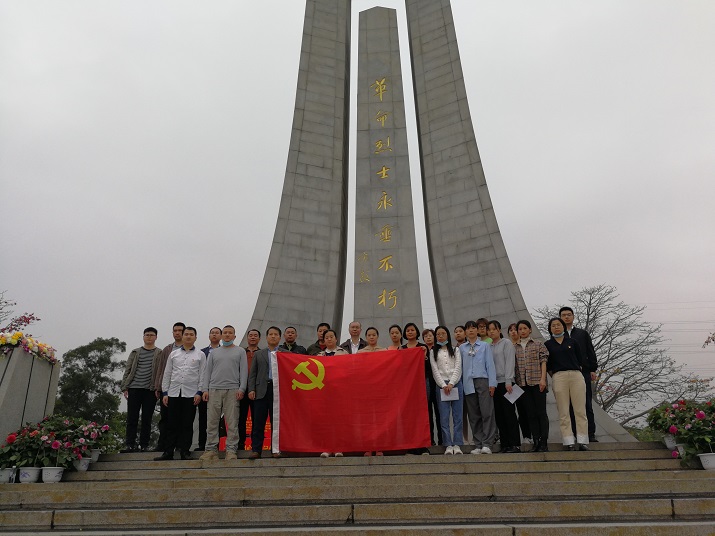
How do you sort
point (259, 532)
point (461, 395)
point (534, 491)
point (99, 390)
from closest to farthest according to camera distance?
point (259, 532), point (534, 491), point (461, 395), point (99, 390)

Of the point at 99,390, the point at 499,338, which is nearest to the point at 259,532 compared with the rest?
the point at 499,338

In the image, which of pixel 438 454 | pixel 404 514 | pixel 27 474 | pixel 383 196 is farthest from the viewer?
pixel 383 196

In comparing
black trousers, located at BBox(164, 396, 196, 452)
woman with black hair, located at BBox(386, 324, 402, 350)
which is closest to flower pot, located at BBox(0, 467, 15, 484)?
black trousers, located at BBox(164, 396, 196, 452)

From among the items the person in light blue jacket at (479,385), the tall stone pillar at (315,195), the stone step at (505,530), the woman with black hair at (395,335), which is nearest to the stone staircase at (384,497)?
the stone step at (505,530)

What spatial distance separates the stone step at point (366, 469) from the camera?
15.4ft

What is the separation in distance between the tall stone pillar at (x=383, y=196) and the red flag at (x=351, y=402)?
194 inches

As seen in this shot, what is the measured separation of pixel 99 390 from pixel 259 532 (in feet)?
82.4

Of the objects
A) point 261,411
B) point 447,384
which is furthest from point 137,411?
point 447,384

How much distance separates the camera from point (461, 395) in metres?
5.66

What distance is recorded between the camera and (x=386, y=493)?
12.9 feet

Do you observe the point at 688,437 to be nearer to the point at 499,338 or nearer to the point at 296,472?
the point at 499,338

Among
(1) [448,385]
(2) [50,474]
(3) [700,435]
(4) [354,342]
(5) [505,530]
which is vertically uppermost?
(4) [354,342]

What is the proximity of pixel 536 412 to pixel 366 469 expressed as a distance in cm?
181

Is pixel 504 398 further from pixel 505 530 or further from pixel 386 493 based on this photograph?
pixel 505 530
